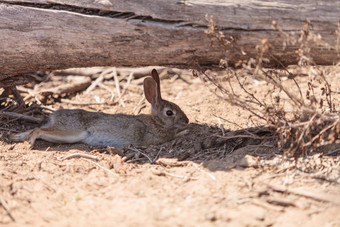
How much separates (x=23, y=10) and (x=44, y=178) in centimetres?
231

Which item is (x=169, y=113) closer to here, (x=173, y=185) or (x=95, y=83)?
(x=173, y=185)

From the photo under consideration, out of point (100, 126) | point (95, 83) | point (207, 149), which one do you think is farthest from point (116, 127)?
point (95, 83)

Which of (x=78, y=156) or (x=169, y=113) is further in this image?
(x=169, y=113)

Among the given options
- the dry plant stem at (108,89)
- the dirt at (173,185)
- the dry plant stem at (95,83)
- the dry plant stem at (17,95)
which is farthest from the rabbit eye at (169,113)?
the dry plant stem at (17,95)

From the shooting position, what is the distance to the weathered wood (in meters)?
4.78

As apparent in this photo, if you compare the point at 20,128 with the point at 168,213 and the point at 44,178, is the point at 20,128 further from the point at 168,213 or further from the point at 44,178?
the point at 168,213

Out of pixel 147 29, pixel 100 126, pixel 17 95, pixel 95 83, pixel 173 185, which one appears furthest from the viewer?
pixel 95 83

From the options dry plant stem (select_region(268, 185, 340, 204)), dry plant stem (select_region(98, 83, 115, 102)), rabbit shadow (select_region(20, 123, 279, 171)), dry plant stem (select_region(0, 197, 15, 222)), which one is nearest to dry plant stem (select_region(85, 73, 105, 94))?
dry plant stem (select_region(98, 83, 115, 102))

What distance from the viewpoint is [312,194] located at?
368 cm

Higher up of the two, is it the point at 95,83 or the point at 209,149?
the point at 95,83

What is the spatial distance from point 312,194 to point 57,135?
3.80 metres

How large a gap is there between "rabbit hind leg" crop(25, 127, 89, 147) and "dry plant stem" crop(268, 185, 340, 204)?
10.6 feet

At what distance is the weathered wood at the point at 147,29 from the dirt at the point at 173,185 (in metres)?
1.26

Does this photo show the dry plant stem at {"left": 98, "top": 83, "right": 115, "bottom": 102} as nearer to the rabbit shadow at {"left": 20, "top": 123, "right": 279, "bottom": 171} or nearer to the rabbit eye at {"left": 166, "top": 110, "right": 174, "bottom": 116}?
the rabbit eye at {"left": 166, "top": 110, "right": 174, "bottom": 116}
